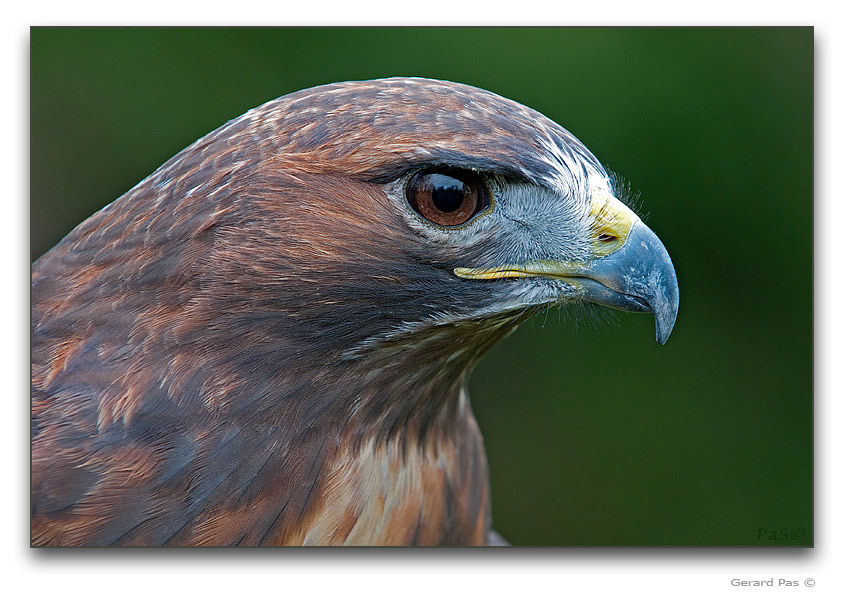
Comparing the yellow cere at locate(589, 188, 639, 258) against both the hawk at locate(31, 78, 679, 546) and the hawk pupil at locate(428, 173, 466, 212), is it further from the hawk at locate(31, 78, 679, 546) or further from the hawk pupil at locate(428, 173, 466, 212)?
the hawk pupil at locate(428, 173, 466, 212)

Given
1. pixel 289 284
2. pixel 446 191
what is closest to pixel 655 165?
pixel 446 191

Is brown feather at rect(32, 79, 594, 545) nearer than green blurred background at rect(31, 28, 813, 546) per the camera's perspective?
Yes

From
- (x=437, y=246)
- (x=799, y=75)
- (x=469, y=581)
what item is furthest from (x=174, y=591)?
(x=799, y=75)

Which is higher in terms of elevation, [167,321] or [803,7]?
[803,7]

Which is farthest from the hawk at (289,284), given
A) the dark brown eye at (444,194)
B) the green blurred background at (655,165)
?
the green blurred background at (655,165)

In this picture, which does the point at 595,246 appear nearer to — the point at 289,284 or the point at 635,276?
the point at 635,276

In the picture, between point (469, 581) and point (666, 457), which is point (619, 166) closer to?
point (666, 457)

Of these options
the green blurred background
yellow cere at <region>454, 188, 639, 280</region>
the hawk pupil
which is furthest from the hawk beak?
the green blurred background

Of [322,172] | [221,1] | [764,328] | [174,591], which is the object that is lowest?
[174,591]
